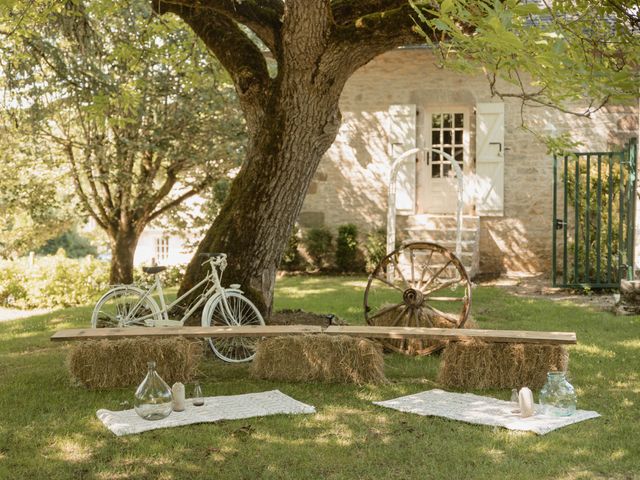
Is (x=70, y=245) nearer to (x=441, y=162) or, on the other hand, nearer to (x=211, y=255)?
(x=441, y=162)

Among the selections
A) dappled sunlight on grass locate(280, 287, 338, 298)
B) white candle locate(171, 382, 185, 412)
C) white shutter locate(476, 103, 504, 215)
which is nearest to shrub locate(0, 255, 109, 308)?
dappled sunlight on grass locate(280, 287, 338, 298)

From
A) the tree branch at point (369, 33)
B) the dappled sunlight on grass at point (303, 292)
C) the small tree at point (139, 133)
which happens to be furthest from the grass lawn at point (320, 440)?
the small tree at point (139, 133)

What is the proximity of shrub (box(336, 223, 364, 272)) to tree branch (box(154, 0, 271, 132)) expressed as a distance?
6.37m

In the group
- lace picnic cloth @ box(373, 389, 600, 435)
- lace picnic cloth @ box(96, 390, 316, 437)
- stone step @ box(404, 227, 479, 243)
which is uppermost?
stone step @ box(404, 227, 479, 243)

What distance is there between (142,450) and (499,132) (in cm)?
1004

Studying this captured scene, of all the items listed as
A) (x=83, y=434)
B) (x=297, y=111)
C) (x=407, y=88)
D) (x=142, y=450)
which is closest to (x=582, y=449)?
(x=142, y=450)

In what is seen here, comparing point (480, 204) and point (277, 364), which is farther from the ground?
point (480, 204)

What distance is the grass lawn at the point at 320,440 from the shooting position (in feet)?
12.6

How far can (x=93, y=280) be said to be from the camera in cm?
1398

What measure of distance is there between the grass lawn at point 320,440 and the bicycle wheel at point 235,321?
0.35m

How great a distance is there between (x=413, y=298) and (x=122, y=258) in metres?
8.39

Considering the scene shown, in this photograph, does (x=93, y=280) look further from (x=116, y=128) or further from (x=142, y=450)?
(x=142, y=450)

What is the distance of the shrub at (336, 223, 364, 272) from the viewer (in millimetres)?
13484

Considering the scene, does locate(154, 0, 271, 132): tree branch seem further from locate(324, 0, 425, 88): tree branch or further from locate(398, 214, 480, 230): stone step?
locate(398, 214, 480, 230): stone step
